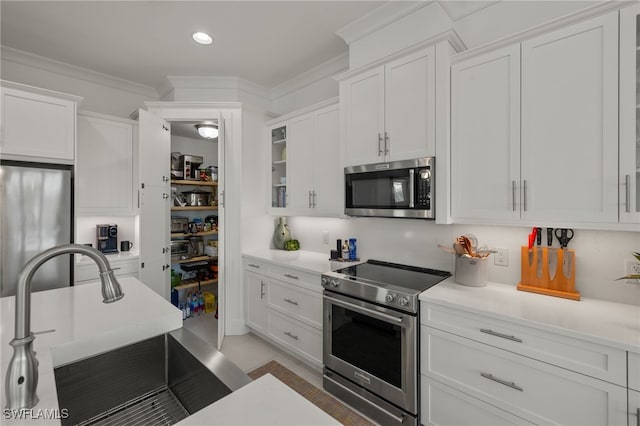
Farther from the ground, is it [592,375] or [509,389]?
[592,375]

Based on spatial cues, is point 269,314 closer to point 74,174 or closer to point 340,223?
point 340,223

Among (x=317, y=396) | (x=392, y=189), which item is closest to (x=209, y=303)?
(x=317, y=396)

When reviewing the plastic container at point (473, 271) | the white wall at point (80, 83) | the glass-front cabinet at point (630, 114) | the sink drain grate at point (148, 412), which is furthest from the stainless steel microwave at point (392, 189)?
the white wall at point (80, 83)

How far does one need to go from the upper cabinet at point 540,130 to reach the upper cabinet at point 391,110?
0.18 meters

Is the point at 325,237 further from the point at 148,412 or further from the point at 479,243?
the point at 148,412

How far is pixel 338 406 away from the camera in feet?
6.68

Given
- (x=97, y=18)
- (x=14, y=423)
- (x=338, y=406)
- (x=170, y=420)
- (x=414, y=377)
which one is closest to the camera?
(x=14, y=423)

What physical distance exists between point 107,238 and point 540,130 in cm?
396

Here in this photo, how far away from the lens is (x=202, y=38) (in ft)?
8.35

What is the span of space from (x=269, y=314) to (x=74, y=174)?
2.21 m

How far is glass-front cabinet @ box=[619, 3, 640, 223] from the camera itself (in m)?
1.33

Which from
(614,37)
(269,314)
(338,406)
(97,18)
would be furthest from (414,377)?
(97,18)

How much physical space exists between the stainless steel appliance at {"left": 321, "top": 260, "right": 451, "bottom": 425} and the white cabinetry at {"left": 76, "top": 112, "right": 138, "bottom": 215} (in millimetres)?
2499

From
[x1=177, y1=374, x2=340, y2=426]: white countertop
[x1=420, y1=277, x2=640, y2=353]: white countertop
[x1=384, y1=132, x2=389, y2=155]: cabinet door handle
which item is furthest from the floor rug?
[x1=384, y1=132, x2=389, y2=155]: cabinet door handle
